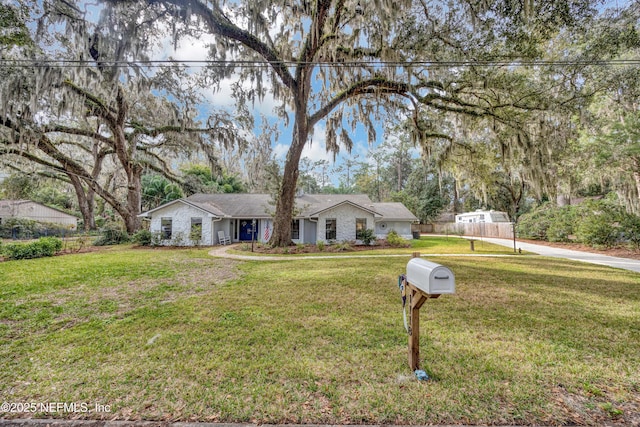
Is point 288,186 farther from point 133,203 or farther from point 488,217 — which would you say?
point 488,217

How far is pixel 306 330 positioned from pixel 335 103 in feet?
32.3

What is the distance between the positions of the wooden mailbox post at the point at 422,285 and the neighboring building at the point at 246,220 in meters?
12.3

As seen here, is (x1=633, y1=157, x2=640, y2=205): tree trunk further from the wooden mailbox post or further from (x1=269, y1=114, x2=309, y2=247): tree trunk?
the wooden mailbox post

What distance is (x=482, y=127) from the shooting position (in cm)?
1048

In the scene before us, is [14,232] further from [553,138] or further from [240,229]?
[553,138]

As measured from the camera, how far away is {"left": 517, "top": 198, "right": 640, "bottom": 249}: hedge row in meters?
11.8

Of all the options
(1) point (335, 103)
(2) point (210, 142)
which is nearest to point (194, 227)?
(2) point (210, 142)

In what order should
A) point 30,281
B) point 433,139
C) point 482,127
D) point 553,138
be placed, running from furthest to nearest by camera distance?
1. point 433,139
2. point 482,127
3. point 553,138
4. point 30,281

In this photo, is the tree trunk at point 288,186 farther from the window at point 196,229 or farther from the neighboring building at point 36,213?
the neighboring building at point 36,213

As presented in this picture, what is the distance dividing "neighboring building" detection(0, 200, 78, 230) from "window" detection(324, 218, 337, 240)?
26146 mm

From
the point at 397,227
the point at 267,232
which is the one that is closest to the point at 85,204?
the point at 267,232

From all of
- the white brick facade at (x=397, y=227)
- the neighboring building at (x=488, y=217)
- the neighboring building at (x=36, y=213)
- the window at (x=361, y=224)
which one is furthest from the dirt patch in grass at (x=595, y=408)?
the neighboring building at (x=36, y=213)

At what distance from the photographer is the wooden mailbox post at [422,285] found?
7.07 ft

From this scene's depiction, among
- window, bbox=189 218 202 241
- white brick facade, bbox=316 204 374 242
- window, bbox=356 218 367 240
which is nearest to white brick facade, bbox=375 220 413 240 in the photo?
window, bbox=356 218 367 240
